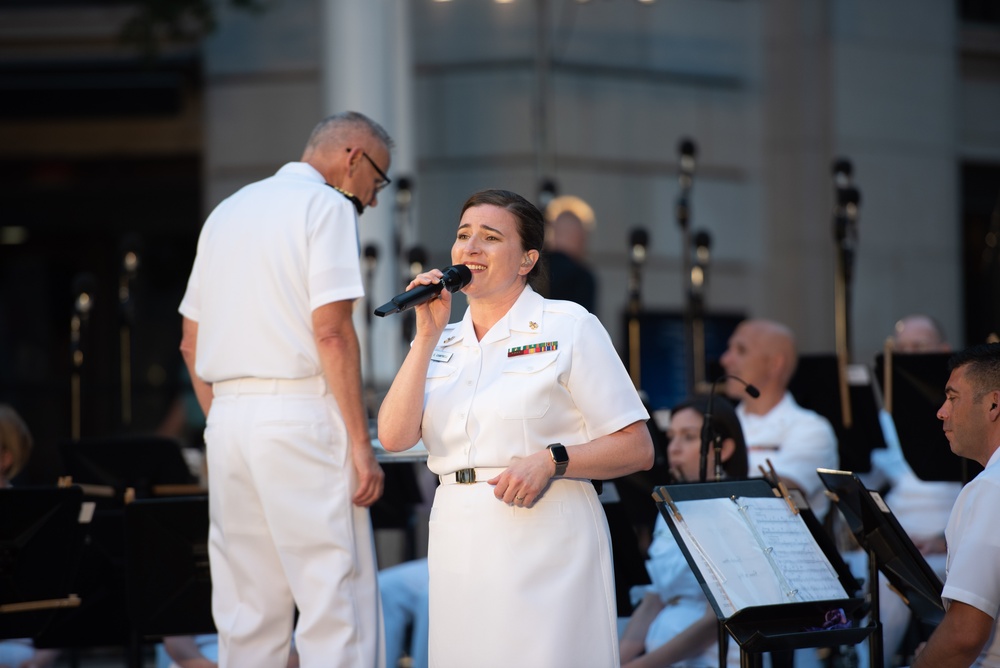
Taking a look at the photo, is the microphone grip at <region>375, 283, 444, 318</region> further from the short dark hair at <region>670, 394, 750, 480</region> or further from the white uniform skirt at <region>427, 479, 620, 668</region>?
the short dark hair at <region>670, 394, 750, 480</region>

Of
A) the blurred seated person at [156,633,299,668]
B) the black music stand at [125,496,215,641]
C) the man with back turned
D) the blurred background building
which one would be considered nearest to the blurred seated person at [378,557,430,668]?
the blurred seated person at [156,633,299,668]

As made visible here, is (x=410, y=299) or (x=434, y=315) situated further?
(x=434, y=315)

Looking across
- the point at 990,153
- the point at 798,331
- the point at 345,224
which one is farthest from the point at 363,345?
the point at 990,153

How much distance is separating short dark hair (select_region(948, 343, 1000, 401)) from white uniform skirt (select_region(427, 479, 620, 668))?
1190 mm

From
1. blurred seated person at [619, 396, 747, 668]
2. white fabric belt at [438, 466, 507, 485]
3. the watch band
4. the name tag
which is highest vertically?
the name tag

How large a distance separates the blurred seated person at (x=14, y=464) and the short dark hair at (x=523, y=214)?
8.69ft

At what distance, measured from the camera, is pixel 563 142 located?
31.7 feet

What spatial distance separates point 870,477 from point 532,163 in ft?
12.5

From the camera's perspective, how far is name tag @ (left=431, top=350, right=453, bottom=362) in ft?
11.8

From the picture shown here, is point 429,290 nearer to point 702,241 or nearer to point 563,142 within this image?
point 702,241

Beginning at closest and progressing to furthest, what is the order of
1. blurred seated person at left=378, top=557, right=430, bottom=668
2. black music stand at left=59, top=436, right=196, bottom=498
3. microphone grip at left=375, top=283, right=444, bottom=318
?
microphone grip at left=375, top=283, right=444, bottom=318, black music stand at left=59, top=436, right=196, bottom=498, blurred seated person at left=378, top=557, right=430, bottom=668

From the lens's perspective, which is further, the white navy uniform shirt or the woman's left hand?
the white navy uniform shirt

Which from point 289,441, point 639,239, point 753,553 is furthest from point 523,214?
point 639,239

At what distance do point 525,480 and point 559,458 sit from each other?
111 millimetres
